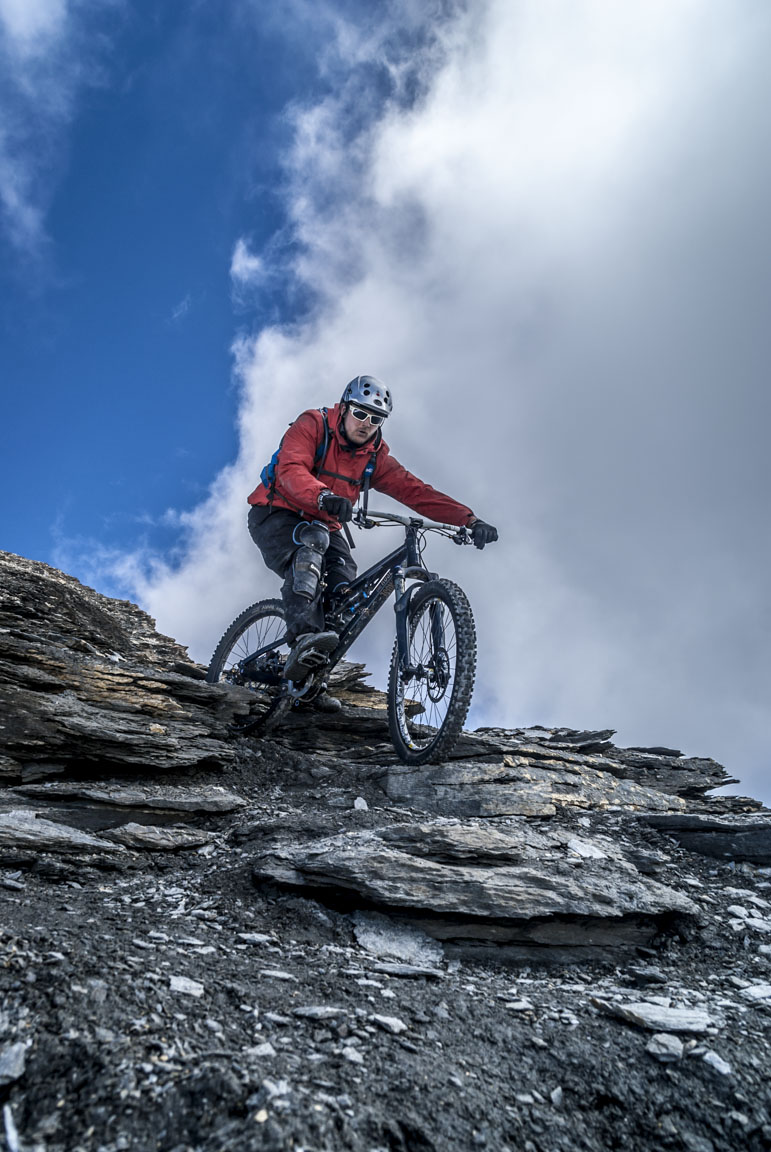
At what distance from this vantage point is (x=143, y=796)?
19.6ft

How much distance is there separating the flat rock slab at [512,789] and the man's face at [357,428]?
160 inches

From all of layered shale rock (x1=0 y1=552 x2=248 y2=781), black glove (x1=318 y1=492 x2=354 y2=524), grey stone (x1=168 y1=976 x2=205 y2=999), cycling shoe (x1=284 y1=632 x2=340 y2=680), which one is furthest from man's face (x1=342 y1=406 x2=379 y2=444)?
grey stone (x1=168 y1=976 x2=205 y2=999)

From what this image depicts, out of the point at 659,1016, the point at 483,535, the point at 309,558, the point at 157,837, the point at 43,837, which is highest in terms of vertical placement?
Result: the point at 483,535

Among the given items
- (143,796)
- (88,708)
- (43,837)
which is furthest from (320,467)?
(43,837)

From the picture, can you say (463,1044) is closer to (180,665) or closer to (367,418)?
(367,418)

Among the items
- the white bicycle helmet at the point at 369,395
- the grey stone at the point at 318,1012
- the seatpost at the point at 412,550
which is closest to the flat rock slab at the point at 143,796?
the seatpost at the point at 412,550

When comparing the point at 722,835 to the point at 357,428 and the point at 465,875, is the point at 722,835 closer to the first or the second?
the point at 465,875

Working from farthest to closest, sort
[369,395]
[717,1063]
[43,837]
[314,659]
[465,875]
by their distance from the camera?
[369,395], [314,659], [43,837], [465,875], [717,1063]

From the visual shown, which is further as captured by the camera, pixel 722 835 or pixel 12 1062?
pixel 722 835

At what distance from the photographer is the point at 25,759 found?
247 inches

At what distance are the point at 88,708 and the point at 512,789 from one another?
457 cm

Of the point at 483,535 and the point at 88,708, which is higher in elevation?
the point at 483,535

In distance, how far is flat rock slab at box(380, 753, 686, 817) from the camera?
20.9 feet

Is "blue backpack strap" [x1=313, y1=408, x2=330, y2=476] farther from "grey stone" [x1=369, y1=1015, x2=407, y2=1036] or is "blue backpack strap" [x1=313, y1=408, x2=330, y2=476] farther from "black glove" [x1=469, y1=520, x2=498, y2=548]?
"grey stone" [x1=369, y1=1015, x2=407, y2=1036]
